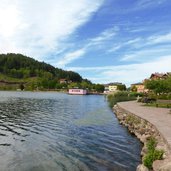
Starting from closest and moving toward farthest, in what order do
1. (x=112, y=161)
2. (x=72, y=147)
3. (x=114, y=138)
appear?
(x=112, y=161) → (x=72, y=147) → (x=114, y=138)

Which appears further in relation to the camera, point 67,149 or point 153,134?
point 153,134

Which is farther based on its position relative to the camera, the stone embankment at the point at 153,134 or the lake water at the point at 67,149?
the lake water at the point at 67,149

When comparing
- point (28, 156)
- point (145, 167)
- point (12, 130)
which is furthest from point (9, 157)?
point (12, 130)

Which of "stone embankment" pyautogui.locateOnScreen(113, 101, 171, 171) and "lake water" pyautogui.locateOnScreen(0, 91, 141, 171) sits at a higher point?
"stone embankment" pyautogui.locateOnScreen(113, 101, 171, 171)

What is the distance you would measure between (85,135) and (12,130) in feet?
30.0

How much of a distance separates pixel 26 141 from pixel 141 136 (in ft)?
37.8

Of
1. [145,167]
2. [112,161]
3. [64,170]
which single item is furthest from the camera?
[112,161]

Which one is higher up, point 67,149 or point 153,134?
point 153,134

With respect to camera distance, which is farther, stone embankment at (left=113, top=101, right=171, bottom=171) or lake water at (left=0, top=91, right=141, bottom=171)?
lake water at (left=0, top=91, right=141, bottom=171)

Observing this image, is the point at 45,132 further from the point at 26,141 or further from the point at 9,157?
the point at 9,157

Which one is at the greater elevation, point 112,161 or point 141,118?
point 141,118

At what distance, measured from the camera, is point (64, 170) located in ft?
64.4

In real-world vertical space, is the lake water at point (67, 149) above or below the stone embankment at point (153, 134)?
below

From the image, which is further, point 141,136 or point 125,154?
point 141,136
